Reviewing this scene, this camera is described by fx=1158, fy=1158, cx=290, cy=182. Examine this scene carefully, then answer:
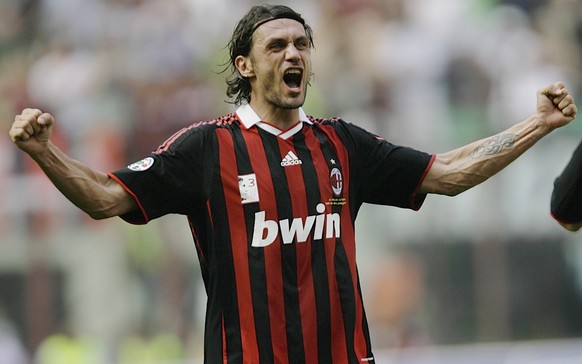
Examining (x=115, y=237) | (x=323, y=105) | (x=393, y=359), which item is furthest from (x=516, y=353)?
(x=115, y=237)

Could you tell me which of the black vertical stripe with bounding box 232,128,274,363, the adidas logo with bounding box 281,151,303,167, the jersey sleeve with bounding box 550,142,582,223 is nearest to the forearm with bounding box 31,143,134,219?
the black vertical stripe with bounding box 232,128,274,363

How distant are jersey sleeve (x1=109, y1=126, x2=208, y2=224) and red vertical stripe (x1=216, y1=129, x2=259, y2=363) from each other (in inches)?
4.0

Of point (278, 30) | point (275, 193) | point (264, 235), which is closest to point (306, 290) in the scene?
point (264, 235)

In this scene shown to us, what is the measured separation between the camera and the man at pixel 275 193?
4.53 meters

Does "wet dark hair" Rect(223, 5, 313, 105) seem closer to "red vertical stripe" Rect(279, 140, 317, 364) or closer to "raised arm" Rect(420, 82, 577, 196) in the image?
"red vertical stripe" Rect(279, 140, 317, 364)

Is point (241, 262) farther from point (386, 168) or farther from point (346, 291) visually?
point (386, 168)

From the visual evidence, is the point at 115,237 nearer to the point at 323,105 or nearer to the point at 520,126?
the point at 323,105

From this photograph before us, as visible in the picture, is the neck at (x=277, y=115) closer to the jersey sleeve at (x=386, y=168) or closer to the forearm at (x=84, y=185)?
the jersey sleeve at (x=386, y=168)

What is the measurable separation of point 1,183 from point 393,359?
11.1 ft

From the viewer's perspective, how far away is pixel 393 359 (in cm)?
903

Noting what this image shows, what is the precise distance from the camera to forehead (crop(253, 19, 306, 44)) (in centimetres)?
475

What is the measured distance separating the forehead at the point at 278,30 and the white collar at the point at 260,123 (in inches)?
11.6

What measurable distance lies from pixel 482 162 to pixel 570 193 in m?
0.40

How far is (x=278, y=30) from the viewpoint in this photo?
477 centimetres
